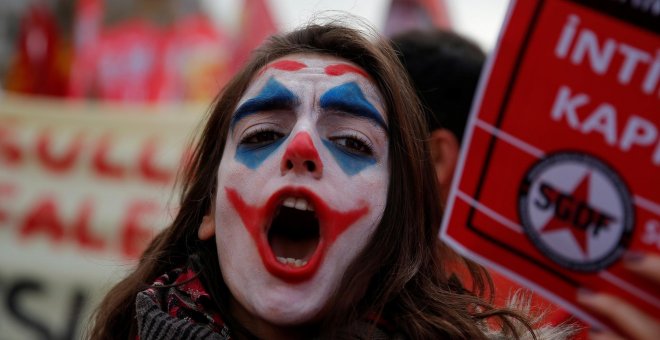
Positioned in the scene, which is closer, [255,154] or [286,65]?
[255,154]

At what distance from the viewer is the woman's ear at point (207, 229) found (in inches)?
75.0

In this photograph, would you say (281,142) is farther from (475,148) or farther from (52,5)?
(52,5)

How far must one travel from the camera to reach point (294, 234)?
1827mm

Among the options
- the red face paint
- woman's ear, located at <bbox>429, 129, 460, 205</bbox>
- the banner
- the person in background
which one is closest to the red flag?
the banner

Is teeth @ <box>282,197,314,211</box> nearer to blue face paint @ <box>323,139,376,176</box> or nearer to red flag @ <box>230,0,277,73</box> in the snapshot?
blue face paint @ <box>323,139,376,176</box>

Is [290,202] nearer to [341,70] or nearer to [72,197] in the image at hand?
[341,70]

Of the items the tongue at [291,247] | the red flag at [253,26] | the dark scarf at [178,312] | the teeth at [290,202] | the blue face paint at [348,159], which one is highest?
the blue face paint at [348,159]

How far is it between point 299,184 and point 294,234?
188mm

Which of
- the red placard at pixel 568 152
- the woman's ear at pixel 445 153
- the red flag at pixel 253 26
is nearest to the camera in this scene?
the red placard at pixel 568 152

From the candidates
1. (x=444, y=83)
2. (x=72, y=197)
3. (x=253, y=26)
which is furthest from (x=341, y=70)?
(x=253, y=26)

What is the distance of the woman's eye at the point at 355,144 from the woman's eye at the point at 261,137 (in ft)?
0.41

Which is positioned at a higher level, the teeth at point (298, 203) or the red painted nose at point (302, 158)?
the red painted nose at point (302, 158)

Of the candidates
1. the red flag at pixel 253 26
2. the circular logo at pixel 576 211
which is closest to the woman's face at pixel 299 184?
the circular logo at pixel 576 211

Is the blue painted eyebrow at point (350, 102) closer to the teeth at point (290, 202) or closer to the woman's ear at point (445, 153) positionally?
the teeth at point (290, 202)
